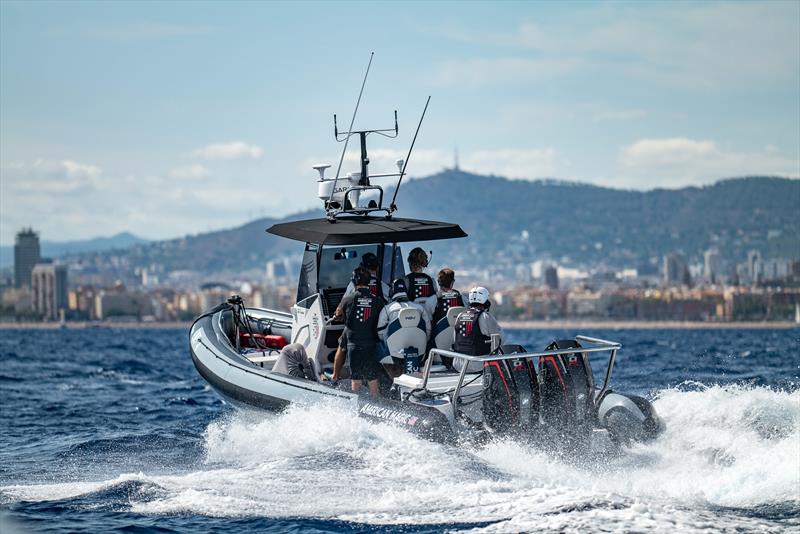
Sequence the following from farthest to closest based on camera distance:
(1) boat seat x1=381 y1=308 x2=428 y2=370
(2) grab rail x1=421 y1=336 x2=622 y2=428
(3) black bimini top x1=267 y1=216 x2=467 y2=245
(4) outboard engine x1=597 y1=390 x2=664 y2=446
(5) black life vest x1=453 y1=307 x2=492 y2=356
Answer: (3) black bimini top x1=267 y1=216 x2=467 y2=245 → (1) boat seat x1=381 y1=308 x2=428 y2=370 → (5) black life vest x1=453 y1=307 x2=492 y2=356 → (4) outboard engine x1=597 y1=390 x2=664 y2=446 → (2) grab rail x1=421 y1=336 x2=622 y2=428

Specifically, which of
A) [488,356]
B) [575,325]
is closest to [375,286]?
[488,356]

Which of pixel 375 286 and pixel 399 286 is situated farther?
pixel 375 286

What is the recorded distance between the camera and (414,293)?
11.2 meters

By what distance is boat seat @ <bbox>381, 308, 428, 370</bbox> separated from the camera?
10523 mm

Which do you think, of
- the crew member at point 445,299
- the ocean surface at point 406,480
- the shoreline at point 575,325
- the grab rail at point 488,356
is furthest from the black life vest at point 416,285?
the shoreline at point 575,325

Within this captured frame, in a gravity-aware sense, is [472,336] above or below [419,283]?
below

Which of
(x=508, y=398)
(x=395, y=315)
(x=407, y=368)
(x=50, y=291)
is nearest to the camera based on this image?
(x=508, y=398)

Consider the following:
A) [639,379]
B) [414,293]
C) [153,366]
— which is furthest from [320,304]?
[153,366]

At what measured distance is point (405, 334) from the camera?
10.5 m

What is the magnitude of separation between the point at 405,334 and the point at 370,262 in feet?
2.94

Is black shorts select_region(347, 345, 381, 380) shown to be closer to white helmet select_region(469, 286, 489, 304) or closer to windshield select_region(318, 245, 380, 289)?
white helmet select_region(469, 286, 489, 304)

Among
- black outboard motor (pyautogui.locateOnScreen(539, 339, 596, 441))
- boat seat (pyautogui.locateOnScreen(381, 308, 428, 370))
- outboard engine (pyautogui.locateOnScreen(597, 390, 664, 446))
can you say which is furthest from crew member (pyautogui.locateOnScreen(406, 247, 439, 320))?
outboard engine (pyautogui.locateOnScreen(597, 390, 664, 446))

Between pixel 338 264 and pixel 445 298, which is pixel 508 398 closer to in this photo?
pixel 445 298

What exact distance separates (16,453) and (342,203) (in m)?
4.51
